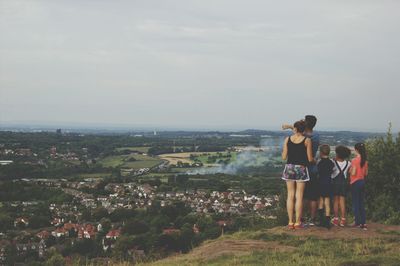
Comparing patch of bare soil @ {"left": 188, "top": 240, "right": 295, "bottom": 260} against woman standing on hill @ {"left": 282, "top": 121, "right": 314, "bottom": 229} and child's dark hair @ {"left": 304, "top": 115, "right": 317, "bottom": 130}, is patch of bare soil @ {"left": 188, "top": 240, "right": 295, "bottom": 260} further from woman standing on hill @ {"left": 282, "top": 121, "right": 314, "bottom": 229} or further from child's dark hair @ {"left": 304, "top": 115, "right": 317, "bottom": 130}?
child's dark hair @ {"left": 304, "top": 115, "right": 317, "bottom": 130}

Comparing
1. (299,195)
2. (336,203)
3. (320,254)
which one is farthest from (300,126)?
(320,254)

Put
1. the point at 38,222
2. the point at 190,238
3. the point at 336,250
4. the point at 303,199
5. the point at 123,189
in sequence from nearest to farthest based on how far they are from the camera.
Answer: the point at 336,250
the point at 303,199
the point at 190,238
the point at 38,222
the point at 123,189

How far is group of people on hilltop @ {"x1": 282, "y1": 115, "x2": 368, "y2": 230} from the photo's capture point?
8.00 metres

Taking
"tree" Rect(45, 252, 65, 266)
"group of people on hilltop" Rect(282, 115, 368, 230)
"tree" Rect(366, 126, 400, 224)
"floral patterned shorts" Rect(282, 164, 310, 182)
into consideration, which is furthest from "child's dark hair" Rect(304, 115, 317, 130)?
"tree" Rect(45, 252, 65, 266)

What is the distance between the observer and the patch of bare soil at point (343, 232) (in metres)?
7.74

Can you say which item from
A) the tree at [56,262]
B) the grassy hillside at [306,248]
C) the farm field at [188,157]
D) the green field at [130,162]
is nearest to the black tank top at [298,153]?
the grassy hillside at [306,248]

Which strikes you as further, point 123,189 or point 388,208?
point 123,189

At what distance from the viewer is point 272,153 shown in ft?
172

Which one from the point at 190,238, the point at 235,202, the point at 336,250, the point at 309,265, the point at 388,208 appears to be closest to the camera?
the point at 309,265

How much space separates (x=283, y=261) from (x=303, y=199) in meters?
2.34

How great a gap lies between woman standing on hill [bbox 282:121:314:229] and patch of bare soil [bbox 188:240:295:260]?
38.4 inches

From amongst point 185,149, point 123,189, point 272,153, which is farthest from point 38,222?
point 185,149

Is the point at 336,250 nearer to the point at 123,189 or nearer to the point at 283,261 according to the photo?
the point at 283,261

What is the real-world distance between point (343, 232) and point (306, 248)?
135cm
